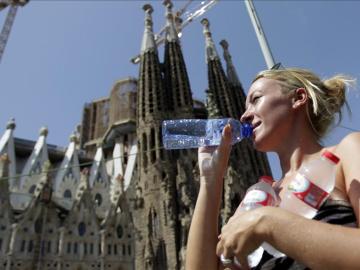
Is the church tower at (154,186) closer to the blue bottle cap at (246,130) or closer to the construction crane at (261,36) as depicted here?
the construction crane at (261,36)

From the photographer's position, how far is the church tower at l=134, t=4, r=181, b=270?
2019 centimetres

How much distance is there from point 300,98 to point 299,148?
0.25 m

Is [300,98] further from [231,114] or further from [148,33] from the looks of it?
[148,33]

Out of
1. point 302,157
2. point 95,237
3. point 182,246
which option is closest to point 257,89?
point 302,157

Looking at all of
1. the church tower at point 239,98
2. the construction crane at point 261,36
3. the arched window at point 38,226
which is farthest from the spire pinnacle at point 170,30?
the construction crane at point 261,36

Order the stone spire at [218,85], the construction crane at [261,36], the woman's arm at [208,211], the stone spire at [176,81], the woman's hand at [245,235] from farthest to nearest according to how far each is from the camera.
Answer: the stone spire at [218,85], the stone spire at [176,81], the construction crane at [261,36], the woman's arm at [208,211], the woman's hand at [245,235]

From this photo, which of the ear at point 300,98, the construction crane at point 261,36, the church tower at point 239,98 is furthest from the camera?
the church tower at point 239,98

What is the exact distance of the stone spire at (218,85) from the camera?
3097 cm

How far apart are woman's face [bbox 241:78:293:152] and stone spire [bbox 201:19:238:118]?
25928 millimetres

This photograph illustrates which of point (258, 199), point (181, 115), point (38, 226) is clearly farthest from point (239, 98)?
point (258, 199)

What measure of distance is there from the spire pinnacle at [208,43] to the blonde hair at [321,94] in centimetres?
3440

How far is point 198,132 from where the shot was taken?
2312mm

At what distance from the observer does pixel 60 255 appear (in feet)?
63.5

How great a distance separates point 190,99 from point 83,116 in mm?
18321
